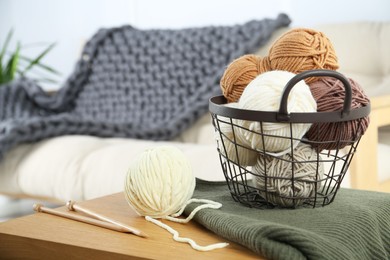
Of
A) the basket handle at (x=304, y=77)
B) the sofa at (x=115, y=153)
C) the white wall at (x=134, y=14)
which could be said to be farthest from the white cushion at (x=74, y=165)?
the basket handle at (x=304, y=77)

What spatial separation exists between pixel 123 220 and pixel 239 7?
7.17 ft

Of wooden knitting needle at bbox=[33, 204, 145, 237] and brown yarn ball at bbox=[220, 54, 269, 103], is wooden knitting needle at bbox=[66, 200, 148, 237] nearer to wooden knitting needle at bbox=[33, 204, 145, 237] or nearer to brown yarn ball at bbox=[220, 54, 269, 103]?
wooden knitting needle at bbox=[33, 204, 145, 237]

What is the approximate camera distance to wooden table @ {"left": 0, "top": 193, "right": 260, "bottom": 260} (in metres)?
0.75

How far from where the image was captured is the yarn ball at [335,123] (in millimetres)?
823

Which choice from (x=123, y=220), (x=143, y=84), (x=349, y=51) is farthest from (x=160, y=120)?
(x=123, y=220)

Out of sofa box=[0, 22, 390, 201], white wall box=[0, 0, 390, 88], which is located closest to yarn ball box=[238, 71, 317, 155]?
sofa box=[0, 22, 390, 201]

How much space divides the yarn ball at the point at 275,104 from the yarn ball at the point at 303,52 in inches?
2.2

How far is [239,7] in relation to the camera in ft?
9.72

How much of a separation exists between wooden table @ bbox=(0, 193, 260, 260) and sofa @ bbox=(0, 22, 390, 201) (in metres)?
0.90

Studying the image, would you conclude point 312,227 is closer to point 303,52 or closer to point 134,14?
point 303,52

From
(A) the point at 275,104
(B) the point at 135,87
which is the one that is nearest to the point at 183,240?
(A) the point at 275,104

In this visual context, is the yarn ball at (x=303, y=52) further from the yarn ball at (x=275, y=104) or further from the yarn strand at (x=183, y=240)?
the yarn strand at (x=183, y=240)

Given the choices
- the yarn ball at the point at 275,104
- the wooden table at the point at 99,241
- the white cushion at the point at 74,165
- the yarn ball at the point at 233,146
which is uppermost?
the yarn ball at the point at 275,104

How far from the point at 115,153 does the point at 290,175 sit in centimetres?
126
